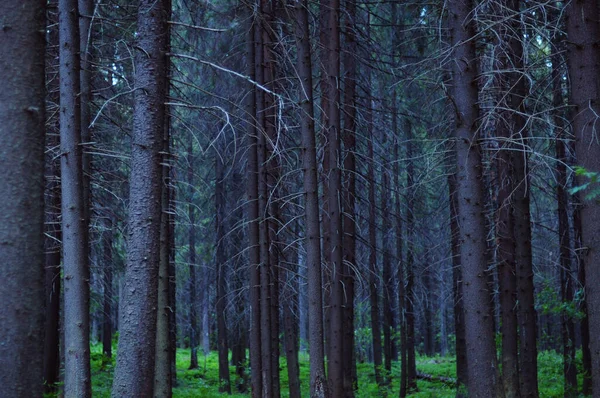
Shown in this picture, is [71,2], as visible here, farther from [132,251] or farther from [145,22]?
[132,251]

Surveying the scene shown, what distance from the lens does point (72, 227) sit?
8445 millimetres

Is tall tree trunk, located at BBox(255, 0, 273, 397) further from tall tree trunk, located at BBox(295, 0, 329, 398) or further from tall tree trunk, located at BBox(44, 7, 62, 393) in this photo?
tall tree trunk, located at BBox(44, 7, 62, 393)

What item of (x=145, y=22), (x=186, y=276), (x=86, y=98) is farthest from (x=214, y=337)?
(x=145, y=22)

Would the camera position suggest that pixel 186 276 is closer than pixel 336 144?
No

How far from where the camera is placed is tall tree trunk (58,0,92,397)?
27.7ft

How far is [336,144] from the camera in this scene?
13.1 m

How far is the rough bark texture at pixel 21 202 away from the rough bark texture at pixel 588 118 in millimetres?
6102

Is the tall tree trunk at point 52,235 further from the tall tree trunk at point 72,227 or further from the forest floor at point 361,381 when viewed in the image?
the forest floor at point 361,381

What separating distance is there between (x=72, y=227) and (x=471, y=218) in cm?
525

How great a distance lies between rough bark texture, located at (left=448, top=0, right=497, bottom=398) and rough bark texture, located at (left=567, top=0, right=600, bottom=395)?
1.40 m

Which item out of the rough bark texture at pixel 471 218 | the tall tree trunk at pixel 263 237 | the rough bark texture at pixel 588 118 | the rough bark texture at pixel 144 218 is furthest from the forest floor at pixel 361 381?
the rough bark texture at pixel 588 118

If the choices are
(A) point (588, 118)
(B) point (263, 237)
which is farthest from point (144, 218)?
(B) point (263, 237)

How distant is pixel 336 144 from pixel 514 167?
3925 mm

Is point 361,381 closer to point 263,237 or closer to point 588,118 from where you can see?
point 263,237
